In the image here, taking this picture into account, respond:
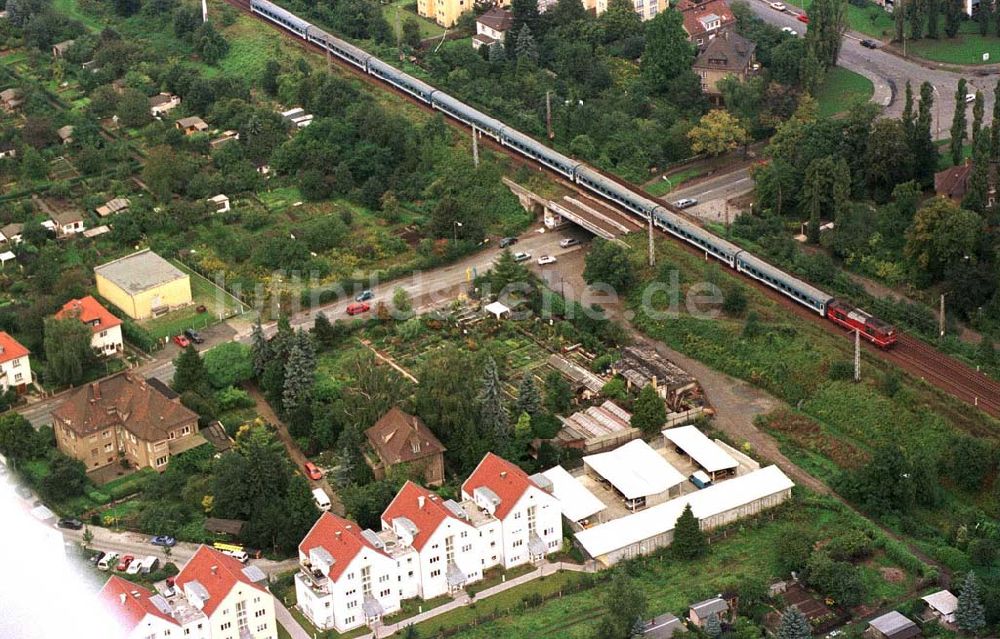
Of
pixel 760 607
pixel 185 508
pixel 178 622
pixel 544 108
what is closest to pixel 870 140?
pixel 544 108

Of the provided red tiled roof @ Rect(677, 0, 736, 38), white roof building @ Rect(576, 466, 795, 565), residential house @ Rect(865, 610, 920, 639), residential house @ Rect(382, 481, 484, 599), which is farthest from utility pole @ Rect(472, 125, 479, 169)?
residential house @ Rect(865, 610, 920, 639)

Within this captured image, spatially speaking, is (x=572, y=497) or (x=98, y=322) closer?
(x=572, y=497)

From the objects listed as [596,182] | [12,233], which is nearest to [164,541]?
[12,233]

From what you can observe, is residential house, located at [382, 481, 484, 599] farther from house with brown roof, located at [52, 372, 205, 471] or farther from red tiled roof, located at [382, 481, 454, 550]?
house with brown roof, located at [52, 372, 205, 471]

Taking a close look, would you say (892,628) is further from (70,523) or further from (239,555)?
(70,523)

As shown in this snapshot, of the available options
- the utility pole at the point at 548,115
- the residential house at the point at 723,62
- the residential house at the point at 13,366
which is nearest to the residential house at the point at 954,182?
the residential house at the point at 723,62

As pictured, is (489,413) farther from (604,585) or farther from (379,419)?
(604,585)

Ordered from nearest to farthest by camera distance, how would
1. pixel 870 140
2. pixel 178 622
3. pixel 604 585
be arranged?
1. pixel 178 622
2. pixel 604 585
3. pixel 870 140
